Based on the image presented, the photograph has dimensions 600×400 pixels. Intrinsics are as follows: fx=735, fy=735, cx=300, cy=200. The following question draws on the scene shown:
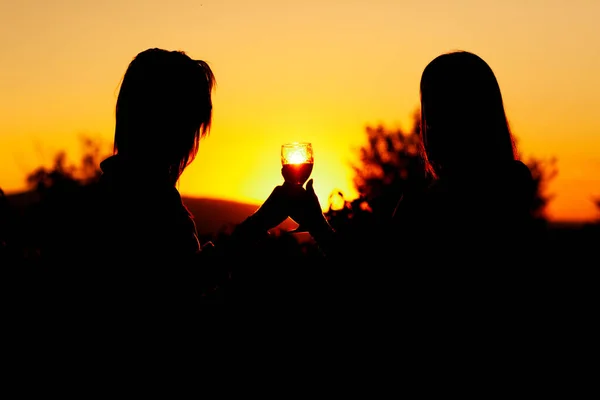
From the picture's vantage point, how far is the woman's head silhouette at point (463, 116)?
3229 millimetres

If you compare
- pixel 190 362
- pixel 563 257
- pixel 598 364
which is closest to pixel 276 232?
pixel 563 257

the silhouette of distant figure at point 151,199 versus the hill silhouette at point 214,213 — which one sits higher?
the silhouette of distant figure at point 151,199

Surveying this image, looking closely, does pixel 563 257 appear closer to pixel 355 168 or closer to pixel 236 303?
pixel 236 303

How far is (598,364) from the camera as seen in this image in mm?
Result: 4445

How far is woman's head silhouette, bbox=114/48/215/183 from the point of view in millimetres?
3184

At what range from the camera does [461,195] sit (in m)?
3.09

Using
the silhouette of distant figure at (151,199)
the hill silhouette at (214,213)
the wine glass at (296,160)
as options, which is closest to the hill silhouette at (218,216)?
the hill silhouette at (214,213)

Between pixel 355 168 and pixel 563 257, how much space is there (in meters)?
39.0

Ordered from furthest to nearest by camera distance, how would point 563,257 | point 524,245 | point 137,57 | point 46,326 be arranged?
point 563,257, point 46,326, point 137,57, point 524,245

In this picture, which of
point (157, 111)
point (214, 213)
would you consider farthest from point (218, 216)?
point (157, 111)

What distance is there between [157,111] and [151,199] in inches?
15.9

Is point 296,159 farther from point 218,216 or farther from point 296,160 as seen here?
point 218,216

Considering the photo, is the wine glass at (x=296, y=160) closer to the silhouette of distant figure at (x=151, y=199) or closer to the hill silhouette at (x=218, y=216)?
the silhouette of distant figure at (x=151, y=199)

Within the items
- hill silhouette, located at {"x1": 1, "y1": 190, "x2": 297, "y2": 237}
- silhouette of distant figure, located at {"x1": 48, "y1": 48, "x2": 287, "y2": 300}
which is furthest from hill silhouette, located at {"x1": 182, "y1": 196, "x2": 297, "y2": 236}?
silhouette of distant figure, located at {"x1": 48, "y1": 48, "x2": 287, "y2": 300}
